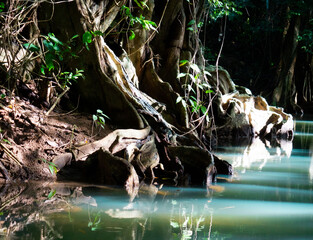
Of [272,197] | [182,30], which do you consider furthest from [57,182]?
[182,30]

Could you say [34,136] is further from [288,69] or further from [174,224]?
[288,69]

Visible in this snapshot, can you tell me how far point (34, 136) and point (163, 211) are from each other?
6.68 ft

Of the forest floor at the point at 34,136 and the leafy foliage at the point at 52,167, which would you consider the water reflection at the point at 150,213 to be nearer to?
the leafy foliage at the point at 52,167

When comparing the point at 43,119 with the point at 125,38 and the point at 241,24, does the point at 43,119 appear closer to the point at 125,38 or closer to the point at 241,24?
the point at 125,38

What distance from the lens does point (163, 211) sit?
13.0 feet

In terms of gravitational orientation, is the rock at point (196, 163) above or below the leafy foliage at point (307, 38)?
below

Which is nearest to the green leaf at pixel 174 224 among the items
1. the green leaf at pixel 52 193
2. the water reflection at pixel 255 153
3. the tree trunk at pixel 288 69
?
the green leaf at pixel 52 193

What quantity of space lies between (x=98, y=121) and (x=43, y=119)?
662 mm

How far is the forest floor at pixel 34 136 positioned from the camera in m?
4.88

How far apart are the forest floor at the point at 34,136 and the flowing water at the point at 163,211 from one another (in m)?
0.33

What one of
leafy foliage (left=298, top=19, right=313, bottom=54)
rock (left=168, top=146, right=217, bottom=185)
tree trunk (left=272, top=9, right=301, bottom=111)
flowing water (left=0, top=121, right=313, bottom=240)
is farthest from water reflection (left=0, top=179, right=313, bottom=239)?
leafy foliage (left=298, top=19, right=313, bottom=54)

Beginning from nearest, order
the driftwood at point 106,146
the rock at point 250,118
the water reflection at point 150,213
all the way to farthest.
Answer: the water reflection at point 150,213 < the driftwood at point 106,146 < the rock at point 250,118

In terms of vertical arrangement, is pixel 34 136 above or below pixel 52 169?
above

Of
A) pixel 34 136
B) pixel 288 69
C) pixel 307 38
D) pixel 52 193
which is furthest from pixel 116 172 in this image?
pixel 307 38
